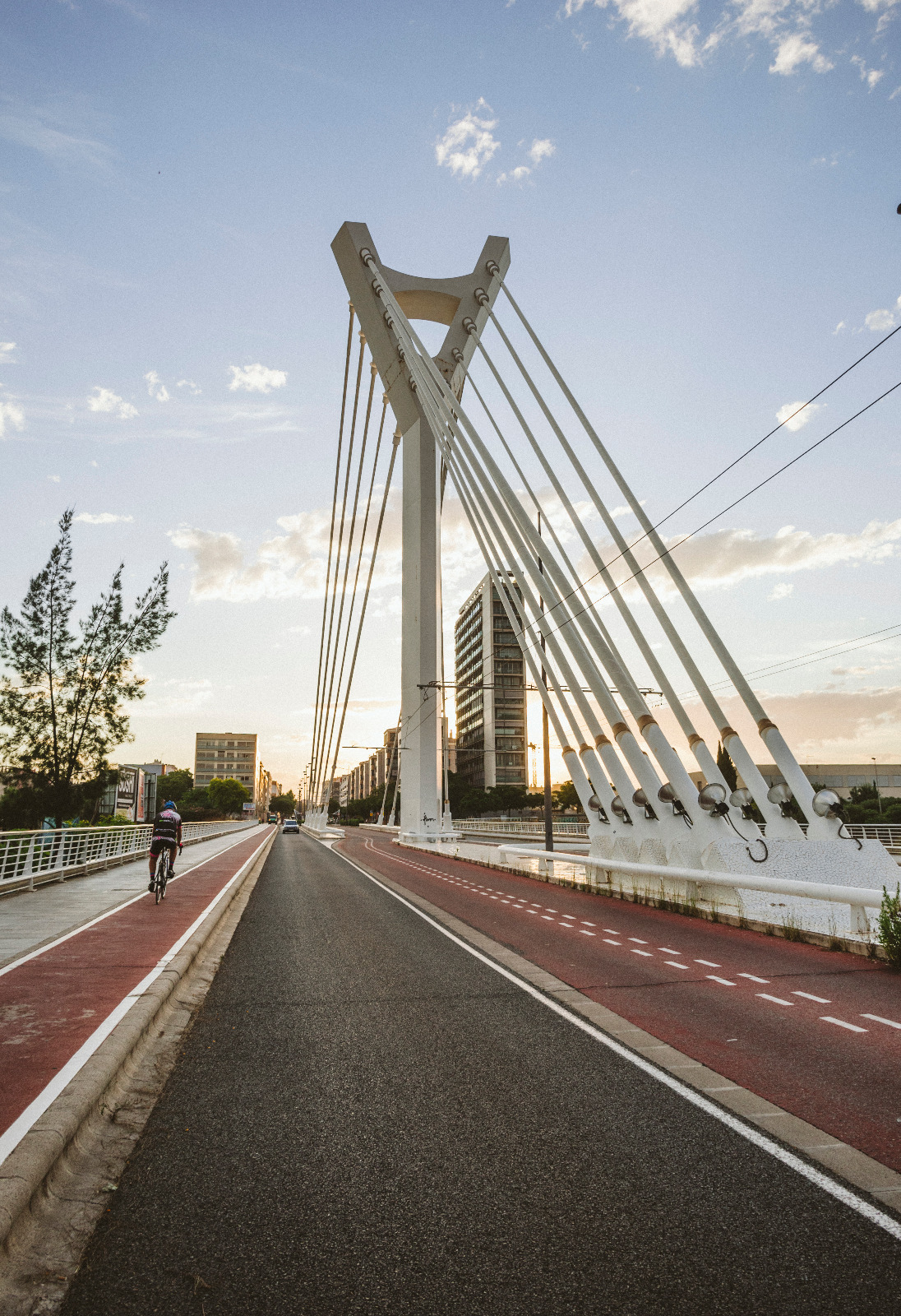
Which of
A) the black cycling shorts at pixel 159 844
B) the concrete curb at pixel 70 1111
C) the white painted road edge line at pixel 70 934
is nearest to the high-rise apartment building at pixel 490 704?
the black cycling shorts at pixel 159 844

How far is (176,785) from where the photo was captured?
472 ft

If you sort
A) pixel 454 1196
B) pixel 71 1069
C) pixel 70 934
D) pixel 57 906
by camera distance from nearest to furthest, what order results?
1. pixel 454 1196
2. pixel 71 1069
3. pixel 70 934
4. pixel 57 906

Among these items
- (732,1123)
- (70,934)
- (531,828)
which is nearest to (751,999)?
(732,1123)

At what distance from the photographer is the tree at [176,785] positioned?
444 ft

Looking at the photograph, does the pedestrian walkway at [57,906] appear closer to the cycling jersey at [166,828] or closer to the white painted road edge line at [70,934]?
the white painted road edge line at [70,934]

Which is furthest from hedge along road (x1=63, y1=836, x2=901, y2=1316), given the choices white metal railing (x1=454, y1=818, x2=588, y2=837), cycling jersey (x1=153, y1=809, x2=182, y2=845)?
white metal railing (x1=454, y1=818, x2=588, y2=837)

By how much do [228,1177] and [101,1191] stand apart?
54 cm

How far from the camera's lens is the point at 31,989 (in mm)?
6578

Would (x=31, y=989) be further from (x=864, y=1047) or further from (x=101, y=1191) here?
(x=864, y=1047)

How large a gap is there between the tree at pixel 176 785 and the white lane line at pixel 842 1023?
132647 millimetres

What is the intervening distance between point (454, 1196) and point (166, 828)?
40.3ft

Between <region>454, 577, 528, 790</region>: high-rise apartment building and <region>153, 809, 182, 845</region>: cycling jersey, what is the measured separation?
84.6 metres

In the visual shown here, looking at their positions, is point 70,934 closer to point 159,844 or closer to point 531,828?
point 159,844

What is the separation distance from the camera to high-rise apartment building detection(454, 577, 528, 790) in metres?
107
